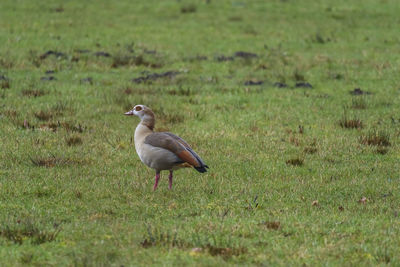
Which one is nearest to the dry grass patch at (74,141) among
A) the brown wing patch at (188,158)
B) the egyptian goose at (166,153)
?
the egyptian goose at (166,153)

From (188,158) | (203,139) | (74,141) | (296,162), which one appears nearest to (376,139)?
(296,162)

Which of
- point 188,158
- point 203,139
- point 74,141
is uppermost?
point 188,158

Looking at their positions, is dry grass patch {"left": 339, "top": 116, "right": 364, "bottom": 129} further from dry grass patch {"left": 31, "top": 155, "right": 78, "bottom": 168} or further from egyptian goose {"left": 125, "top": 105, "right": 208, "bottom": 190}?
dry grass patch {"left": 31, "top": 155, "right": 78, "bottom": 168}

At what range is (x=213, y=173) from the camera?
11.4 meters

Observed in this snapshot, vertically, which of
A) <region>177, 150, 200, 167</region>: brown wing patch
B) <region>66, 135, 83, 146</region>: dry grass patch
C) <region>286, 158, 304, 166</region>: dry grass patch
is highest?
<region>177, 150, 200, 167</region>: brown wing patch

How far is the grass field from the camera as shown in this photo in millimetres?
7812

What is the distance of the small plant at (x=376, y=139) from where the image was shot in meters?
13.6

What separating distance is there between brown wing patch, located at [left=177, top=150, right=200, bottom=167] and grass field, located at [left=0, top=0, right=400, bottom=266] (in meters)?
0.62

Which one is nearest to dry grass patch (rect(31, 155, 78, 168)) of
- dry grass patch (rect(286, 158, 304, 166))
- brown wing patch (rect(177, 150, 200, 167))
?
brown wing patch (rect(177, 150, 200, 167))

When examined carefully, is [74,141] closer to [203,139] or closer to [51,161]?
[51,161]

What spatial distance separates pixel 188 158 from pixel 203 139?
14.5 feet

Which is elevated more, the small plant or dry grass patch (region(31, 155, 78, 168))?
dry grass patch (region(31, 155, 78, 168))

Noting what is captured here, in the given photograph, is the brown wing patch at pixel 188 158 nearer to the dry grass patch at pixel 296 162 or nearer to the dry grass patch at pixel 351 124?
the dry grass patch at pixel 296 162

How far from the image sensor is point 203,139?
1385 cm
